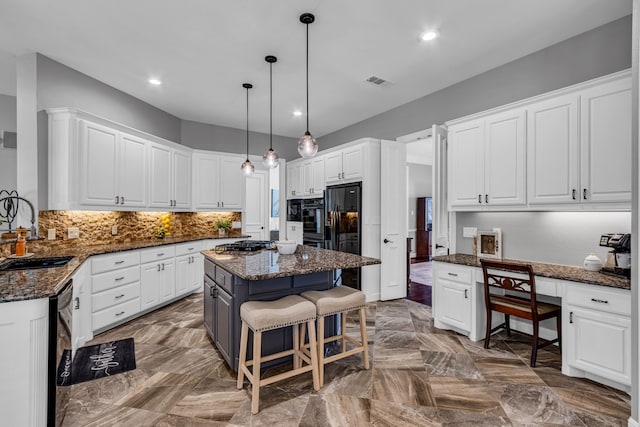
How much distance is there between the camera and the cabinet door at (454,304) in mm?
Result: 3189

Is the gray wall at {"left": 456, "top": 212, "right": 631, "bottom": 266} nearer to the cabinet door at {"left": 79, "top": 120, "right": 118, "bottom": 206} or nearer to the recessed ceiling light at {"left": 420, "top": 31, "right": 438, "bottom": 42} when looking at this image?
the recessed ceiling light at {"left": 420, "top": 31, "right": 438, "bottom": 42}

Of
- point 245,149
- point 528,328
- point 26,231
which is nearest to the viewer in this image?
point 26,231

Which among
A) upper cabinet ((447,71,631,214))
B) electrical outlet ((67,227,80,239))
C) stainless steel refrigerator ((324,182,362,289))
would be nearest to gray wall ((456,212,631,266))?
upper cabinet ((447,71,631,214))

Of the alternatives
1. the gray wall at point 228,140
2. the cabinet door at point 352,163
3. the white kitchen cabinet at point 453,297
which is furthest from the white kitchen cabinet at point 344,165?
the white kitchen cabinet at point 453,297

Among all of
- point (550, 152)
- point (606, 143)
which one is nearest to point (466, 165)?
point (550, 152)

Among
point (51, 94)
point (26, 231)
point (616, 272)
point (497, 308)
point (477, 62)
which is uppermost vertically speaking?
point (477, 62)

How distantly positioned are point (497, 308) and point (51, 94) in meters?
5.06

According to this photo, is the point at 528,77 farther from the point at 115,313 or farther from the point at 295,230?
the point at 115,313

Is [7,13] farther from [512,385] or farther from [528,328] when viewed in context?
[528,328]

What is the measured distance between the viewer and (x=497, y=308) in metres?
2.88

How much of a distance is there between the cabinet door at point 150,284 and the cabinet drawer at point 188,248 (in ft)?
1.41

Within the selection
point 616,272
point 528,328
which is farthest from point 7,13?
point 528,328

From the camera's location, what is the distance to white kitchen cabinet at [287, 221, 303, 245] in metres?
6.13

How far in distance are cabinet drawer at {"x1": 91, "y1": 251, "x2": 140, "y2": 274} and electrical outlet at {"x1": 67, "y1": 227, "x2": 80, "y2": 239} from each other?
2.16ft
